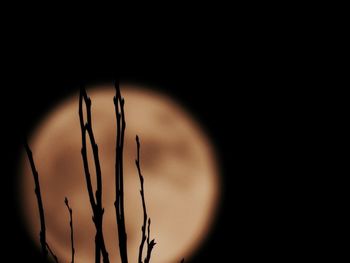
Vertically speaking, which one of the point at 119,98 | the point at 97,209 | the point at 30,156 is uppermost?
the point at 119,98

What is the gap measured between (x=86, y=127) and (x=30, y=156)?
14 cm

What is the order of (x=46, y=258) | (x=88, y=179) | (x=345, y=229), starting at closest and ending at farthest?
1. (x=88, y=179)
2. (x=46, y=258)
3. (x=345, y=229)

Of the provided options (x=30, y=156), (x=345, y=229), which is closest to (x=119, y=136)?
(x=30, y=156)

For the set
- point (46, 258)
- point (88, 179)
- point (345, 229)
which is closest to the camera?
point (88, 179)

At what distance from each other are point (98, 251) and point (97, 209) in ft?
0.32

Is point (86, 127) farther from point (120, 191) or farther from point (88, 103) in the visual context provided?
point (120, 191)

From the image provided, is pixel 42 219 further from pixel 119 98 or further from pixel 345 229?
pixel 345 229

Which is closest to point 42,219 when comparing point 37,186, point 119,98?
point 37,186

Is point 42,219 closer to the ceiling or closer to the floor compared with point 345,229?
closer to the floor

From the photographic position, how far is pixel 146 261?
1037mm

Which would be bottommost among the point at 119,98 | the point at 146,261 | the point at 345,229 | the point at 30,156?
the point at 146,261

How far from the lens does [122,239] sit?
954 mm

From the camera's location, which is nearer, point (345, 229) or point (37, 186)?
point (37, 186)

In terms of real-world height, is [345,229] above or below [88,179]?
above
